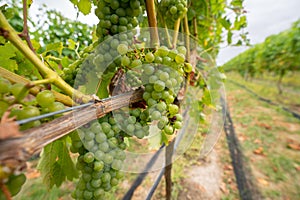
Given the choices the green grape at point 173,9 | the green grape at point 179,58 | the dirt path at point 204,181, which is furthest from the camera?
the dirt path at point 204,181

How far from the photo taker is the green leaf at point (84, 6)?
0.88 meters

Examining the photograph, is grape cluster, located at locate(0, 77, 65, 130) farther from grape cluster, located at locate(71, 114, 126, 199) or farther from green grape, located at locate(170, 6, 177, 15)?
green grape, located at locate(170, 6, 177, 15)

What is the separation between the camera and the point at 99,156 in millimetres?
629

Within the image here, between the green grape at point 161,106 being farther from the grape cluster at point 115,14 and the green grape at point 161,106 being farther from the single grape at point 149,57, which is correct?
the grape cluster at point 115,14

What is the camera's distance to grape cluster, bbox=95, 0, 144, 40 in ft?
2.33

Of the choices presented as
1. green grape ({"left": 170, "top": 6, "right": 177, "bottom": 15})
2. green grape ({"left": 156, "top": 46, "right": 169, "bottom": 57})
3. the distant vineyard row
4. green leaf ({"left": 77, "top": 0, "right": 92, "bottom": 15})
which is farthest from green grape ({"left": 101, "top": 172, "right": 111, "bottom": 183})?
the distant vineyard row

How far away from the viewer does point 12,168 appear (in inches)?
12.7

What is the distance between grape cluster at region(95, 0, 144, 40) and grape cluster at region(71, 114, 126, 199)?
33 cm

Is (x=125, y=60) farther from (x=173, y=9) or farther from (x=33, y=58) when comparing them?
(x=173, y=9)

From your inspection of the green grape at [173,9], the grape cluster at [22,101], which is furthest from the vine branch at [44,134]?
the green grape at [173,9]

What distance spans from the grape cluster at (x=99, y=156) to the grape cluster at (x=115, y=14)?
332 millimetres

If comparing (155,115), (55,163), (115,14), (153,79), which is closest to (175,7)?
(115,14)

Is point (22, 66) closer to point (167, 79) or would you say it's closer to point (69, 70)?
point (69, 70)

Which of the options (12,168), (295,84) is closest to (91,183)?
(12,168)
